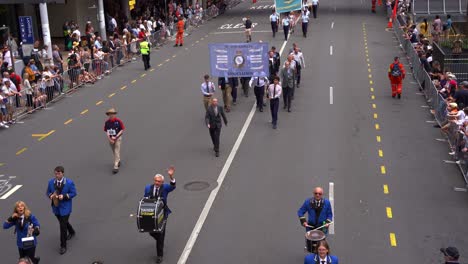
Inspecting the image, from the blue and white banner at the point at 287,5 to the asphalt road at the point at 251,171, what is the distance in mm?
8668

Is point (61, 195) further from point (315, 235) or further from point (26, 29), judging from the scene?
point (26, 29)

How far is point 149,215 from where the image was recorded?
9922mm

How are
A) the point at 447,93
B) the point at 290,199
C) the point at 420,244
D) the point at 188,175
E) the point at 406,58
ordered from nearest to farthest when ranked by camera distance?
the point at 420,244 → the point at 290,199 → the point at 188,175 → the point at 447,93 → the point at 406,58

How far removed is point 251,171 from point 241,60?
23.4ft

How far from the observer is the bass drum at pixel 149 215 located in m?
9.92

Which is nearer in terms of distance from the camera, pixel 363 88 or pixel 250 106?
pixel 250 106

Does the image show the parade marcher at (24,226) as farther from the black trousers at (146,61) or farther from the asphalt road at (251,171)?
the black trousers at (146,61)

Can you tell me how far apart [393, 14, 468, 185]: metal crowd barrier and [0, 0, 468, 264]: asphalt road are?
1.11 ft

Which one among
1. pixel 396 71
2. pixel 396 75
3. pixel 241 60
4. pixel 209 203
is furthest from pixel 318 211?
pixel 396 75

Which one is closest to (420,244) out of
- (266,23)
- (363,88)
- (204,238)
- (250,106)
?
(204,238)

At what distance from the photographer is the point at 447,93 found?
1934 centimetres

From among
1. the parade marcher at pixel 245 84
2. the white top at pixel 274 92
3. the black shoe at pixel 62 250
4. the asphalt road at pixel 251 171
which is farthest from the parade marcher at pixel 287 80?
the black shoe at pixel 62 250

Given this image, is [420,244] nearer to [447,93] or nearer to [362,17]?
[447,93]

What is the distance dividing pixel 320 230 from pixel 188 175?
5.67 meters
